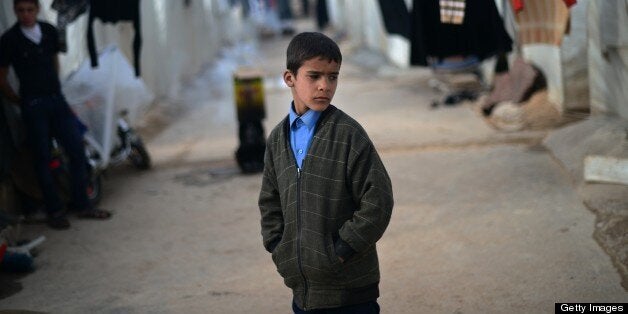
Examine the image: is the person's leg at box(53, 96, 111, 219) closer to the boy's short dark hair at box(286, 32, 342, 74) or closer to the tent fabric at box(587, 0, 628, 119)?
the boy's short dark hair at box(286, 32, 342, 74)

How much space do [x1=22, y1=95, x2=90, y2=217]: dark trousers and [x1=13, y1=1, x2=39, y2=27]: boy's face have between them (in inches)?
24.2

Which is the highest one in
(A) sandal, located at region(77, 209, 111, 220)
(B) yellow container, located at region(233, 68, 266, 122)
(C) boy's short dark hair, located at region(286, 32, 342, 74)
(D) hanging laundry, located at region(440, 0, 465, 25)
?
(C) boy's short dark hair, located at region(286, 32, 342, 74)

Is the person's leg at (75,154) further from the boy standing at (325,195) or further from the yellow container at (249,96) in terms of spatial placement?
the boy standing at (325,195)

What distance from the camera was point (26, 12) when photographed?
633cm

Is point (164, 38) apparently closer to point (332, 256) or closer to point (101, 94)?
point (101, 94)

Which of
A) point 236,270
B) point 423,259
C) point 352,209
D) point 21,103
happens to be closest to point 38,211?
point 21,103

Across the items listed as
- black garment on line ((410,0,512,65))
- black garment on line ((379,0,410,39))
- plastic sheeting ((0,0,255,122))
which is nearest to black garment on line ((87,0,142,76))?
plastic sheeting ((0,0,255,122))

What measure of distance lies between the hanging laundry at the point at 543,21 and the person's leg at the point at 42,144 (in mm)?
4158

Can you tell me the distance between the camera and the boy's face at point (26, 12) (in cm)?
631

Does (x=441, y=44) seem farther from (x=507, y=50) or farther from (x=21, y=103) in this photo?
(x=21, y=103)

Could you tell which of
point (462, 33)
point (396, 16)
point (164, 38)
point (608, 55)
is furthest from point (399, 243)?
point (164, 38)

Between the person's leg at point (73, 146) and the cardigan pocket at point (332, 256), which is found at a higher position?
the cardigan pocket at point (332, 256)

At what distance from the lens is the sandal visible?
6.89 m

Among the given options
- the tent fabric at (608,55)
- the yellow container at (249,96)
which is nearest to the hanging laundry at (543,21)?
the tent fabric at (608,55)
